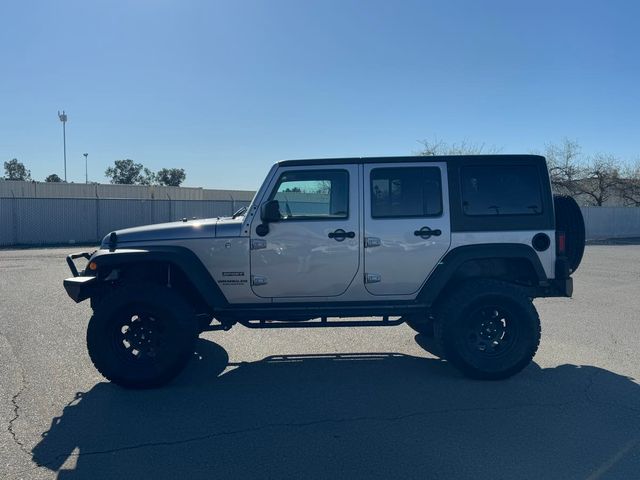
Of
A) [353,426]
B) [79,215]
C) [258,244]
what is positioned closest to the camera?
[353,426]

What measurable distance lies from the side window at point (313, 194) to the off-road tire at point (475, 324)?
4.97ft

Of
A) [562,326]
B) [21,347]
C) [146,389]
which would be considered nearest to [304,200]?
[146,389]

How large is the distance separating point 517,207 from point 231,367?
3568mm

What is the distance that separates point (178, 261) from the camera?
17.7 feet

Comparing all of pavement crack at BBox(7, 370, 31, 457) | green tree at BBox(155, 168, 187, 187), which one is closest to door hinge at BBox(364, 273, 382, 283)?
pavement crack at BBox(7, 370, 31, 457)

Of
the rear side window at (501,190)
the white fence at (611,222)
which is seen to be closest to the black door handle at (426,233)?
the rear side window at (501,190)

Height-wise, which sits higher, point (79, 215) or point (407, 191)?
point (79, 215)

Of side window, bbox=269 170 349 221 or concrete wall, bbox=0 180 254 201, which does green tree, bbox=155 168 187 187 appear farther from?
side window, bbox=269 170 349 221

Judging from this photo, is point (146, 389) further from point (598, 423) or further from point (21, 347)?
point (598, 423)

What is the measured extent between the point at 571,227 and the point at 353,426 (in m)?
3.40

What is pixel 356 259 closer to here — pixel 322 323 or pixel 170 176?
pixel 322 323

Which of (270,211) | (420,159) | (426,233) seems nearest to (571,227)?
(426,233)

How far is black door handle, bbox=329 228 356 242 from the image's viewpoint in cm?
556

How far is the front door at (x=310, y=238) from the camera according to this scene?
555 centimetres
